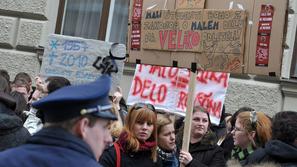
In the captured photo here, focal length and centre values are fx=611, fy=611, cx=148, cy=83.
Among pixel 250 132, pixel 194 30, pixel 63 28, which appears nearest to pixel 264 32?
pixel 194 30

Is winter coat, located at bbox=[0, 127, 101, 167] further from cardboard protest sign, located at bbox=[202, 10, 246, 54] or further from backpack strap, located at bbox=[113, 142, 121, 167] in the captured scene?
cardboard protest sign, located at bbox=[202, 10, 246, 54]

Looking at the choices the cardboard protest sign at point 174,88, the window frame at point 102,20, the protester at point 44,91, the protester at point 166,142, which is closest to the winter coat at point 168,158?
the protester at point 166,142

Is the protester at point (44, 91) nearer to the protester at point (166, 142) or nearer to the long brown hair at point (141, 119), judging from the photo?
the long brown hair at point (141, 119)

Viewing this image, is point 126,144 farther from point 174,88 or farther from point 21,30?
point 21,30

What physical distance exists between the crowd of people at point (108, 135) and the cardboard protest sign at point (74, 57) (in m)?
0.18

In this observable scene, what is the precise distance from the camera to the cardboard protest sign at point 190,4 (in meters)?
4.66

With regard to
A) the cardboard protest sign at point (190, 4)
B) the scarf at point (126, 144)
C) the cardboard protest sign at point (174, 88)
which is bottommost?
the scarf at point (126, 144)

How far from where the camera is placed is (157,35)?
483 cm

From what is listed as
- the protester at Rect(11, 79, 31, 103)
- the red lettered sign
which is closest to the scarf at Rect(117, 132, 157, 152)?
the red lettered sign

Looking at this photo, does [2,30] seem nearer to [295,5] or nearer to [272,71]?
[295,5]

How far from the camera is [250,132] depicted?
4.03 meters

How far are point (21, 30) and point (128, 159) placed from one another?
17.8ft

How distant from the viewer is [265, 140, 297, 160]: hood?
298 cm

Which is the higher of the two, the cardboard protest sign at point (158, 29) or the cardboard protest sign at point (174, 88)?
the cardboard protest sign at point (158, 29)
